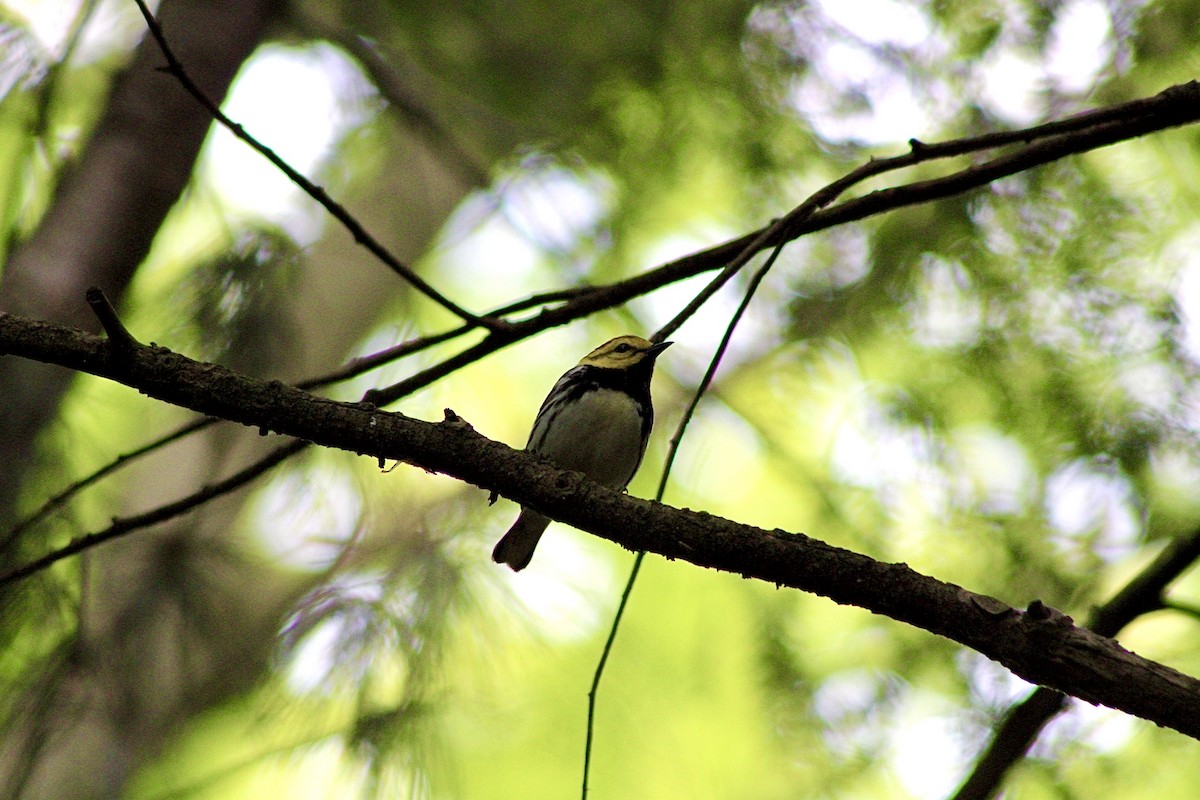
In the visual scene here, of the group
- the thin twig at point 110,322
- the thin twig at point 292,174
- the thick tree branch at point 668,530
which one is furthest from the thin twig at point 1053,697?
the thin twig at point 110,322

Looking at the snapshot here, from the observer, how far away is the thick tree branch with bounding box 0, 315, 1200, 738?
1.39 m

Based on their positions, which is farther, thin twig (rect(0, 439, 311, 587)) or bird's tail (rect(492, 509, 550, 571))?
bird's tail (rect(492, 509, 550, 571))

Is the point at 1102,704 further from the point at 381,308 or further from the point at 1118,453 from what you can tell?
the point at 381,308

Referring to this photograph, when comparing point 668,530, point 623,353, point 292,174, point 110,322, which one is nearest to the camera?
point 110,322

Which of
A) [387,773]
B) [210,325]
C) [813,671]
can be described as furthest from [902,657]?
[210,325]

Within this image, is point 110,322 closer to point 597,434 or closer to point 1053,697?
point 597,434

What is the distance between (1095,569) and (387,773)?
194cm

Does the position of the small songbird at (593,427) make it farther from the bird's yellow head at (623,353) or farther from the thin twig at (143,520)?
the thin twig at (143,520)

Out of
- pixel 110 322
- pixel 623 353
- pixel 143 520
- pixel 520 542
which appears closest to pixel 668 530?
pixel 110 322

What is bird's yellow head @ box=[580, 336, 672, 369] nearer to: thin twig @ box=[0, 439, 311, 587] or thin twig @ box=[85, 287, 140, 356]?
thin twig @ box=[0, 439, 311, 587]

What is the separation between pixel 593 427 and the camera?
2727 millimetres

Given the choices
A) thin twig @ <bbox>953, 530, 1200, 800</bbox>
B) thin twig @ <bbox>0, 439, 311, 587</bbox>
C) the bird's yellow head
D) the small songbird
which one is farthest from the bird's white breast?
thin twig @ <bbox>953, 530, 1200, 800</bbox>

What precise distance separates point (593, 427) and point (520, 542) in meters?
0.41

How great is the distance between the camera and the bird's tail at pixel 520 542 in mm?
2816
